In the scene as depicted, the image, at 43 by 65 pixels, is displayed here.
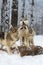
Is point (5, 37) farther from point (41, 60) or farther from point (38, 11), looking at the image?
point (38, 11)

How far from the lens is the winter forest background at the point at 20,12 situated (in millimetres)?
2369

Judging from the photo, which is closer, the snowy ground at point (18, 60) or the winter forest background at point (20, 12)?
the snowy ground at point (18, 60)

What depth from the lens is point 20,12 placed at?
241 centimetres

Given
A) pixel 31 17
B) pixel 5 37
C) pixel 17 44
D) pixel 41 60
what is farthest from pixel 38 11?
pixel 41 60

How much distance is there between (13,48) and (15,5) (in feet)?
2.50

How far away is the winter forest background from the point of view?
7.77 feet

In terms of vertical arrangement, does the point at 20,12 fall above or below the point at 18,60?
above

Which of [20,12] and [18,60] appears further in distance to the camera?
[20,12]

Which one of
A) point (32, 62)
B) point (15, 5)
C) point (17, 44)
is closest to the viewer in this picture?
point (32, 62)

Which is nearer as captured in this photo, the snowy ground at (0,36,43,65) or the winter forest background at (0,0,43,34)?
the snowy ground at (0,36,43,65)

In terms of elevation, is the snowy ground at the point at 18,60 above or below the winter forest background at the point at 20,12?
below

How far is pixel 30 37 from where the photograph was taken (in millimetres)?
1742

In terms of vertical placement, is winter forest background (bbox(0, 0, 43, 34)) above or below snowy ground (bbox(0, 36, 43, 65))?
above

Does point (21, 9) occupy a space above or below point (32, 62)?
above
